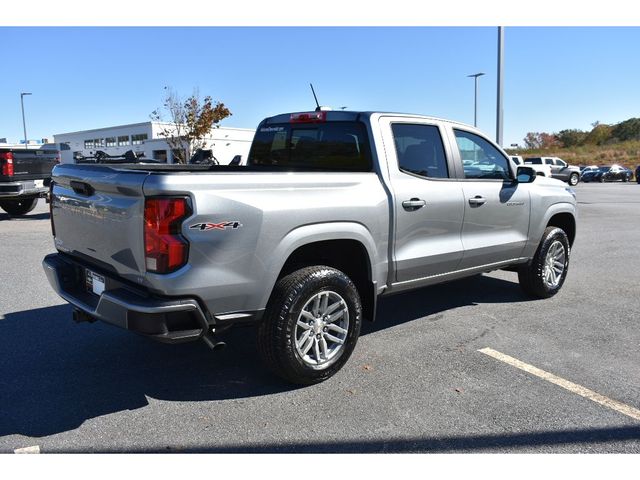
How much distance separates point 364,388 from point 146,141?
56.5 meters

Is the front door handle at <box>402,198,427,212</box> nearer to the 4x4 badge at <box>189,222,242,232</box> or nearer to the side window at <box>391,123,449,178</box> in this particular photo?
the side window at <box>391,123,449,178</box>

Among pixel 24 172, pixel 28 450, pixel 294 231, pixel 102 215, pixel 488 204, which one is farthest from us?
pixel 24 172

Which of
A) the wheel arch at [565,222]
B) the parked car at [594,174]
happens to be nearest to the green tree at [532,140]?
the parked car at [594,174]

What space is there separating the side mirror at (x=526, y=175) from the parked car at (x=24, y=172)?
10190 millimetres

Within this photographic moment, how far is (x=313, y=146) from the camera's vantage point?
4809 millimetres

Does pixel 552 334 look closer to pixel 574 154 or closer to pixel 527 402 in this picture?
pixel 527 402

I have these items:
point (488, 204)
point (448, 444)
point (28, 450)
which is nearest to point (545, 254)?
point (488, 204)

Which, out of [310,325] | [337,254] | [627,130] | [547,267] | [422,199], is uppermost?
[627,130]

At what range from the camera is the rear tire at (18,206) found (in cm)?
1366

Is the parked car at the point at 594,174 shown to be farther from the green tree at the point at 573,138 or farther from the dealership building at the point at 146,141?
the green tree at the point at 573,138

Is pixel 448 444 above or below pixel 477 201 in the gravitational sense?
below

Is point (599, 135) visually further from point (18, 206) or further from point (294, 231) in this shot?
point (294, 231)

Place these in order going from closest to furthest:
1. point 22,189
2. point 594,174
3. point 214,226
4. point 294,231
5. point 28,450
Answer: point 28,450, point 214,226, point 294,231, point 22,189, point 594,174

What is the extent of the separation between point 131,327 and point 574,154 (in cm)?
6965
